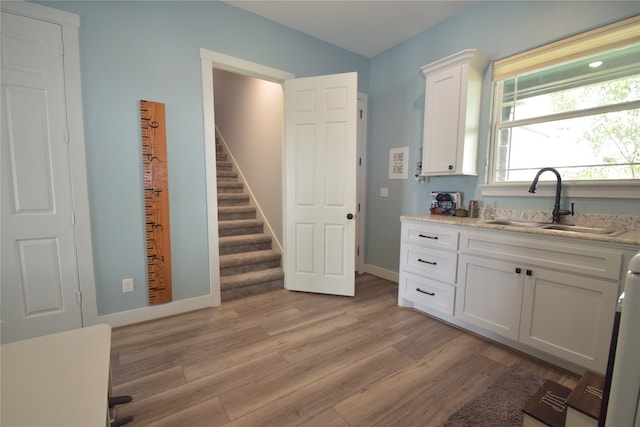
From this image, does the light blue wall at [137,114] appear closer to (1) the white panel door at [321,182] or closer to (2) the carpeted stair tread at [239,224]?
(1) the white panel door at [321,182]

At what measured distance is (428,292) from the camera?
8.30 feet

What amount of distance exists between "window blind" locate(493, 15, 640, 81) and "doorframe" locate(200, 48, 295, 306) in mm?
2404

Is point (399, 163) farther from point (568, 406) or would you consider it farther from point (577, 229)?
point (568, 406)

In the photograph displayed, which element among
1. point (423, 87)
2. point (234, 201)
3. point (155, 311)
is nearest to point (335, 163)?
point (423, 87)

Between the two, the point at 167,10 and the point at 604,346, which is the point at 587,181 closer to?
the point at 604,346

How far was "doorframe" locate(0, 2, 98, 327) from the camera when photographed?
201cm

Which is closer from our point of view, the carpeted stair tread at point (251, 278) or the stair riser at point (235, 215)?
the carpeted stair tread at point (251, 278)

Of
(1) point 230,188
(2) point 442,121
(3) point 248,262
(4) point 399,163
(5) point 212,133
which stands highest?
(2) point 442,121

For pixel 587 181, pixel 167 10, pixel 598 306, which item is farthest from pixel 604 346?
Result: pixel 167 10

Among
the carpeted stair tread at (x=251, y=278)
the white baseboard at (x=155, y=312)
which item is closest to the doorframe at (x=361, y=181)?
the carpeted stair tread at (x=251, y=278)

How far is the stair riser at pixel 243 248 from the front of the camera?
141 inches

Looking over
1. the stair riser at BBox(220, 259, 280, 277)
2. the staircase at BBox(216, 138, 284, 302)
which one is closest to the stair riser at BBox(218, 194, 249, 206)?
the staircase at BBox(216, 138, 284, 302)

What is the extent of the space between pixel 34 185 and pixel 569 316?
3806 millimetres

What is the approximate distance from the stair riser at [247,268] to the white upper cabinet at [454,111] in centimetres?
227
